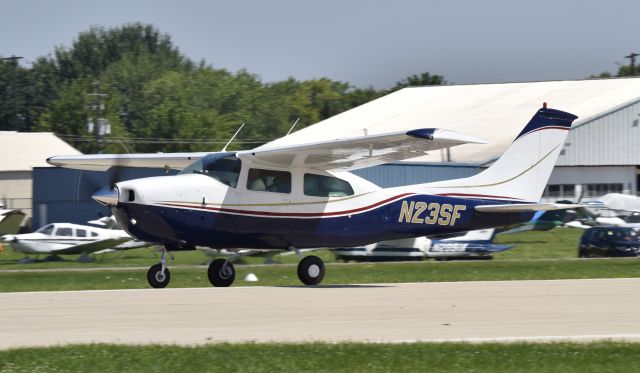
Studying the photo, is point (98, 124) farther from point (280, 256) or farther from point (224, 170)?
point (224, 170)

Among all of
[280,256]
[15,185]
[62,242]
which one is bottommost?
[280,256]

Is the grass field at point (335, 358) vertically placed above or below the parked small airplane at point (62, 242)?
above

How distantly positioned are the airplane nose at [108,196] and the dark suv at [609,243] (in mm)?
21678

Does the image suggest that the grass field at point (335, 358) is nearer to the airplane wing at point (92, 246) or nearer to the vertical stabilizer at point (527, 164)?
the vertical stabilizer at point (527, 164)

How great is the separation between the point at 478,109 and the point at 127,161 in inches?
1661

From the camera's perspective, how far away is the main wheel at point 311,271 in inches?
766

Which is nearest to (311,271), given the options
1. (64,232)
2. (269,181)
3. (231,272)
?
(231,272)

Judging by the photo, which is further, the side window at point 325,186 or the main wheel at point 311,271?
the main wheel at point 311,271

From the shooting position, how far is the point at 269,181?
19062 mm

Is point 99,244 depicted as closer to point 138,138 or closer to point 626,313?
point 626,313

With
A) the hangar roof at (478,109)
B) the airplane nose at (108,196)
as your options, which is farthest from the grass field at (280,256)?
the airplane nose at (108,196)

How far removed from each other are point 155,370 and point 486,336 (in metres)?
3.99

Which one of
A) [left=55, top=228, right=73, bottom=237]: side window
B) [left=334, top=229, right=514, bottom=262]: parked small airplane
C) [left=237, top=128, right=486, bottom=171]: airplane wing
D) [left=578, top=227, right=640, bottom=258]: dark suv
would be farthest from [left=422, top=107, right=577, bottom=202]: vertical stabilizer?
[left=55, top=228, right=73, bottom=237]: side window

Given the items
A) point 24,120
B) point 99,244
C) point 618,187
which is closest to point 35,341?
point 99,244
